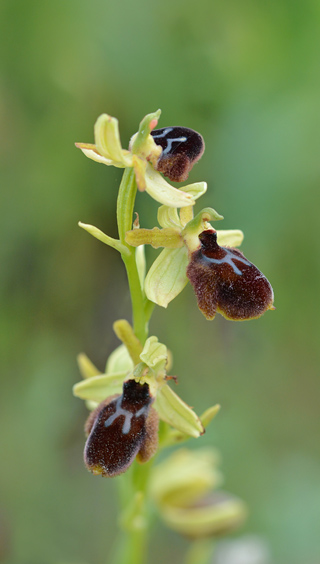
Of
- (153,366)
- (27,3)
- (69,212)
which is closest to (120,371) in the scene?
(153,366)

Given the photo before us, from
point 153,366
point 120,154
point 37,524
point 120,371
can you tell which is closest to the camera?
point 120,154

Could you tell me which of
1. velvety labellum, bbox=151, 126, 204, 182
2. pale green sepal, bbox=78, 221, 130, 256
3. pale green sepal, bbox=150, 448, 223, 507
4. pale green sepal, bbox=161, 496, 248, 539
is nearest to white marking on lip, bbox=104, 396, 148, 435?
pale green sepal, bbox=78, 221, 130, 256

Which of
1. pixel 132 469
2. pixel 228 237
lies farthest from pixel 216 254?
pixel 132 469

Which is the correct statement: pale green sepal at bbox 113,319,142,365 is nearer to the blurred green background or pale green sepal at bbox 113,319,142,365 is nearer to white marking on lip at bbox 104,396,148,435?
white marking on lip at bbox 104,396,148,435

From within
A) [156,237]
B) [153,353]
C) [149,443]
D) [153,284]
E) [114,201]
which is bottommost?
[149,443]

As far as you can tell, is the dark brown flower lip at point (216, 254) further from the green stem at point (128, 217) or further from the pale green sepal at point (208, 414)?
the pale green sepal at point (208, 414)

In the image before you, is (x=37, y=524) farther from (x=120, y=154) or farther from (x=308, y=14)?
(x=308, y=14)

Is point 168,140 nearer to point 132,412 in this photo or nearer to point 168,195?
point 168,195
